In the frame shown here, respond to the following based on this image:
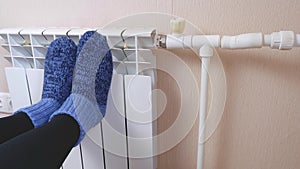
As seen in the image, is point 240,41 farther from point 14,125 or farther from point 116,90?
point 14,125

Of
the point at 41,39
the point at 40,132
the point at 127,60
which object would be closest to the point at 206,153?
the point at 127,60

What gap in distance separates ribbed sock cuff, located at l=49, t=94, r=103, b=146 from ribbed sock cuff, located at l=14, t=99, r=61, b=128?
0.14ft

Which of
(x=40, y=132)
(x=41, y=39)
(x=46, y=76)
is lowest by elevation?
(x=40, y=132)

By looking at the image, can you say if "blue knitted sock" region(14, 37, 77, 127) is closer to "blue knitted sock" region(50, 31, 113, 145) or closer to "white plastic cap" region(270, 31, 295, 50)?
"blue knitted sock" region(50, 31, 113, 145)

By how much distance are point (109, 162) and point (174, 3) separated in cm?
49

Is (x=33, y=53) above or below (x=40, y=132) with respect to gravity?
above

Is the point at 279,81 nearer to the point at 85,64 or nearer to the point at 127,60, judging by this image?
the point at 127,60

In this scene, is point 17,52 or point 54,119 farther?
point 17,52

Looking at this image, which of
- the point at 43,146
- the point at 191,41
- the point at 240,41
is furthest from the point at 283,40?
the point at 43,146

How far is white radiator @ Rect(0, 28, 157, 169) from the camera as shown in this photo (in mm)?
686

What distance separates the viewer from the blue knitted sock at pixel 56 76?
0.73 meters

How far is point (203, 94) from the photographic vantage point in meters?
0.68

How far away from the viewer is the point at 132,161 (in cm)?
77

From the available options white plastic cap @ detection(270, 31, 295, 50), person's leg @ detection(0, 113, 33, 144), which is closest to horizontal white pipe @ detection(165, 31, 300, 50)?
white plastic cap @ detection(270, 31, 295, 50)
